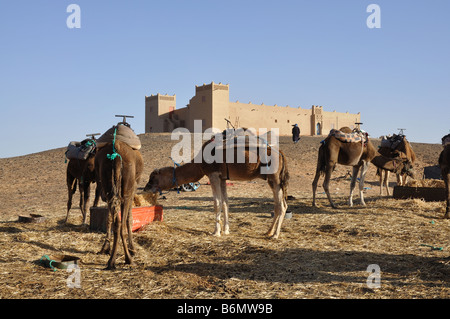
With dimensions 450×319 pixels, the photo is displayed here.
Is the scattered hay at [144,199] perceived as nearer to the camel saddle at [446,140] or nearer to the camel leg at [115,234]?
the camel leg at [115,234]

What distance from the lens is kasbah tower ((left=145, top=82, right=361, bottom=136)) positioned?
Answer: 52156 millimetres

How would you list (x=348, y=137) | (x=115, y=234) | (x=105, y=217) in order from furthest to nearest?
1. (x=348, y=137)
2. (x=105, y=217)
3. (x=115, y=234)

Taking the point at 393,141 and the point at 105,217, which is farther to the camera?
the point at 393,141

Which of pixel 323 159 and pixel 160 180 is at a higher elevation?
pixel 323 159

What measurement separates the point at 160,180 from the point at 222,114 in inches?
1770

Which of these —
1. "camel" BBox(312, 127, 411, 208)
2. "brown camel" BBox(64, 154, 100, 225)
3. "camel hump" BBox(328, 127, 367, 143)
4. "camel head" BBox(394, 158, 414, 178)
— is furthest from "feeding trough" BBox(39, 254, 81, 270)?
"camel head" BBox(394, 158, 414, 178)

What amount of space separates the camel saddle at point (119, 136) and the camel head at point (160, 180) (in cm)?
211

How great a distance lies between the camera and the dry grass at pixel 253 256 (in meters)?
4.46

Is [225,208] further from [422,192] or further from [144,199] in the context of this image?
[422,192]

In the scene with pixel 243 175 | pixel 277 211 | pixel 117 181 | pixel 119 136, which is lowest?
pixel 277 211

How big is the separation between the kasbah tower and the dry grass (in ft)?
129

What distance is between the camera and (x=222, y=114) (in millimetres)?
52625

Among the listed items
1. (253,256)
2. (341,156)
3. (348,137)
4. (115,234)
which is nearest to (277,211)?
(253,256)
